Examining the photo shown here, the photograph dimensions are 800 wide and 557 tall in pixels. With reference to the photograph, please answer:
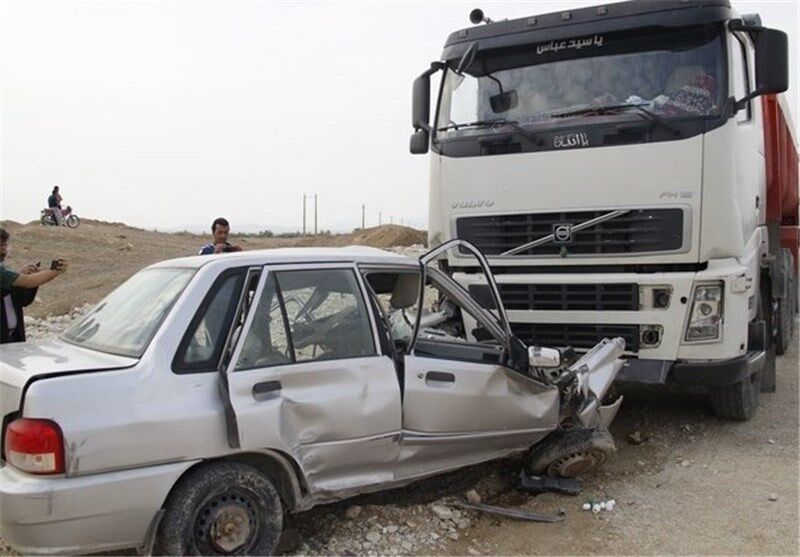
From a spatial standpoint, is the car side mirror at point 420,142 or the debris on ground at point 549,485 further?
the car side mirror at point 420,142

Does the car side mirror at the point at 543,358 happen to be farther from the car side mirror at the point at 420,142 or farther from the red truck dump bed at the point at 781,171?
the red truck dump bed at the point at 781,171

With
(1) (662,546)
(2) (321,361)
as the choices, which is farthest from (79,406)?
(1) (662,546)

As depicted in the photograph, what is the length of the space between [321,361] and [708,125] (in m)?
3.53

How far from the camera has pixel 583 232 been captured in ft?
19.9

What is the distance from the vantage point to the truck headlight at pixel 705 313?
225 inches

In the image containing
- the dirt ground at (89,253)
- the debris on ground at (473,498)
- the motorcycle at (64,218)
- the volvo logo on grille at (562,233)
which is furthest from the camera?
the motorcycle at (64,218)

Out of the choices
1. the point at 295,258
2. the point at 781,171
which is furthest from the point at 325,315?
the point at 781,171

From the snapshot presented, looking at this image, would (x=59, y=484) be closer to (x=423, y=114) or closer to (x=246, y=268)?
(x=246, y=268)

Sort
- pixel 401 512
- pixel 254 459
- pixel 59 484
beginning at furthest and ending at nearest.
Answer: pixel 401 512, pixel 254 459, pixel 59 484

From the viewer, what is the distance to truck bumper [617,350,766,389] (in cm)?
571

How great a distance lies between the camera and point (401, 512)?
179 inches

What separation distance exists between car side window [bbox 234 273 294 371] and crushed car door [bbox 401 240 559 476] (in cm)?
75

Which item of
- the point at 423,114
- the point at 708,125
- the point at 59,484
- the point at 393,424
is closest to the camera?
the point at 59,484

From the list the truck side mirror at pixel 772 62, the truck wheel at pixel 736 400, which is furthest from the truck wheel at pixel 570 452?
the truck side mirror at pixel 772 62
